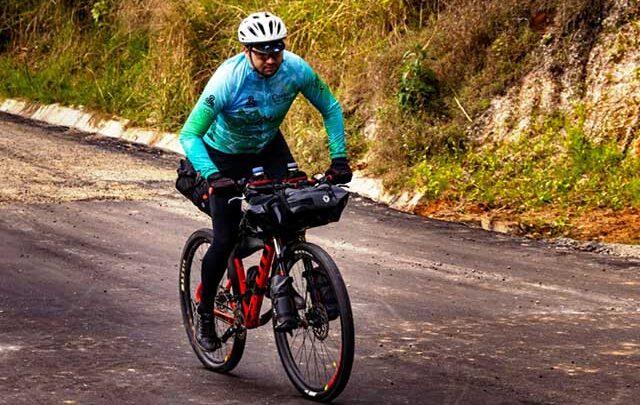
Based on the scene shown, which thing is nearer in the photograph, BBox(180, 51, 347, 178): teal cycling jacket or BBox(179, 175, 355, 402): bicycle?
BBox(179, 175, 355, 402): bicycle

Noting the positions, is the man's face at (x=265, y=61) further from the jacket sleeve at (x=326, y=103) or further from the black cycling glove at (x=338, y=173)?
the black cycling glove at (x=338, y=173)

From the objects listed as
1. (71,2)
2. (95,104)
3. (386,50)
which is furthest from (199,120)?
(71,2)

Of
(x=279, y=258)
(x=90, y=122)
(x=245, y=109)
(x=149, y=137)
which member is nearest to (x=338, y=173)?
(x=279, y=258)

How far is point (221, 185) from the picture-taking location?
7.08 metres

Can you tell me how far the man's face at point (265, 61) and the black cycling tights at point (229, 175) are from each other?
57 centimetres

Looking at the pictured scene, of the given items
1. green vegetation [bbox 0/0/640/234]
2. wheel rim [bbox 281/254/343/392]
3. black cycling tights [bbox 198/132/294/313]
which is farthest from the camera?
green vegetation [bbox 0/0/640/234]

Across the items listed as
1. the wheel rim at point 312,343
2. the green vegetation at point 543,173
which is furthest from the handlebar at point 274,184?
the green vegetation at point 543,173

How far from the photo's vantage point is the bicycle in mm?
6820

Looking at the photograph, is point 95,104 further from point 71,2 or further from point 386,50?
point 386,50

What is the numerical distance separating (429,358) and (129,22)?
55.5 ft

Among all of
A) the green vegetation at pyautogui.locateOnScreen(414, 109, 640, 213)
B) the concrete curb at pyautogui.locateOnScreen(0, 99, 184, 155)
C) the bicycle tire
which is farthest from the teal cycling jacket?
the concrete curb at pyautogui.locateOnScreen(0, 99, 184, 155)

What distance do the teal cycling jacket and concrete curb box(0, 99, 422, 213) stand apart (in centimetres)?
742

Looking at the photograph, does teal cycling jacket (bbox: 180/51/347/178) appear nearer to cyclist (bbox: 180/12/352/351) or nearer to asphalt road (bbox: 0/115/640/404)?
cyclist (bbox: 180/12/352/351)

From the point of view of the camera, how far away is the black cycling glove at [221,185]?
709 cm
